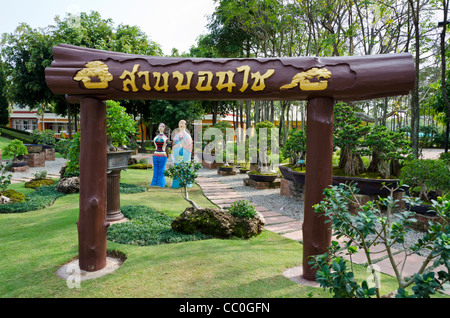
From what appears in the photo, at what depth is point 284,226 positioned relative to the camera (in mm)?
6188

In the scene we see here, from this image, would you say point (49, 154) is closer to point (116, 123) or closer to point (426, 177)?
point (116, 123)

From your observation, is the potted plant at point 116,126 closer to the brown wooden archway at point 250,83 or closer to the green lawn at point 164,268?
the green lawn at point 164,268

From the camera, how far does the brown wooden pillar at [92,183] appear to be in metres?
3.75

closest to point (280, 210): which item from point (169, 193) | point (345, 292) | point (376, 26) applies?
point (169, 193)

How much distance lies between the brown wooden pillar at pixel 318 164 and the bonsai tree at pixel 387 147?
16.0ft

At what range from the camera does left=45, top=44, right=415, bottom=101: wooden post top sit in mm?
3342

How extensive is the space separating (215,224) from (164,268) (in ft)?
4.83

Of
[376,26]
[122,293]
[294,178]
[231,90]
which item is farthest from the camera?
[376,26]

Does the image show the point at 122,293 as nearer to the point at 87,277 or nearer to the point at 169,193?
the point at 87,277

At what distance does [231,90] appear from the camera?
352 centimetres

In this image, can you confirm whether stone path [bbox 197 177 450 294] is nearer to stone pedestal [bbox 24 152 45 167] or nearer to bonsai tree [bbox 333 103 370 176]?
bonsai tree [bbox 333 103 370 176]

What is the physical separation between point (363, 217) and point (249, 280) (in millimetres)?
1870

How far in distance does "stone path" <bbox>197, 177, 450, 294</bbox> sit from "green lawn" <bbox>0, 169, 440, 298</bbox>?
0.35m

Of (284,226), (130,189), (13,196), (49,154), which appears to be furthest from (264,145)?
(49,154)
